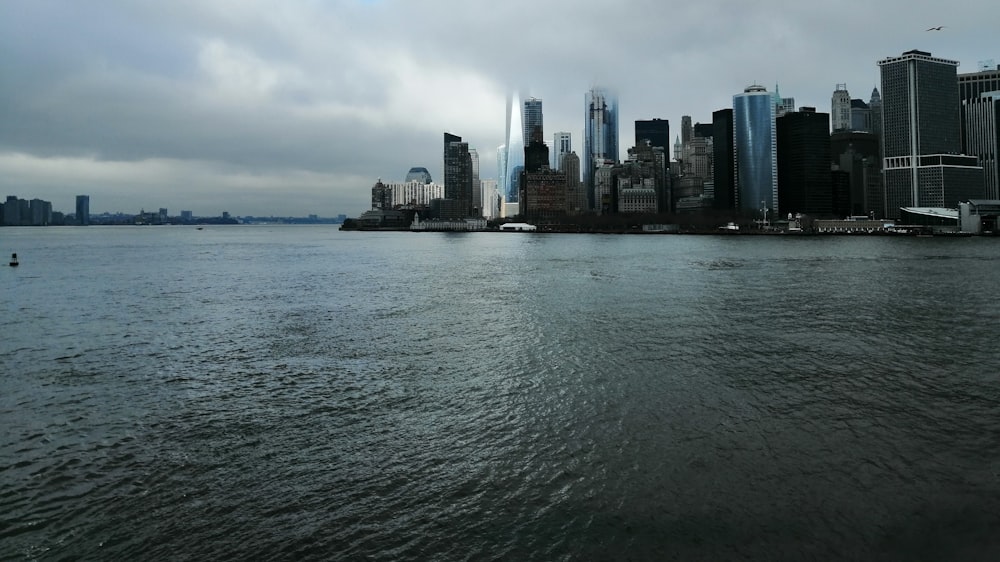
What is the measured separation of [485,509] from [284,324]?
2371cm

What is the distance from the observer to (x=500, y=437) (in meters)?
15.5

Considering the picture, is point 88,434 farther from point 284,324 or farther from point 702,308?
point 702,308

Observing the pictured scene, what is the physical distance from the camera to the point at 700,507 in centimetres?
1173

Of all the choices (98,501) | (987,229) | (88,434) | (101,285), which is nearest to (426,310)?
(88,434)

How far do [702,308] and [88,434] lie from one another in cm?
3202

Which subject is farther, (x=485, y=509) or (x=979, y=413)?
(x=979, y=413)

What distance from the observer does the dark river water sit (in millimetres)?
10852

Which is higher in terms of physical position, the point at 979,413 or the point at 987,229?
the point at 987,229

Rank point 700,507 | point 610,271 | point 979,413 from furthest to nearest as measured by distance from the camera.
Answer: point 610,271
point 979,413
point 700,507

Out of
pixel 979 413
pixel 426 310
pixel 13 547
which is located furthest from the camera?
pixel 426 310

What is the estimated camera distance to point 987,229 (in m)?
190

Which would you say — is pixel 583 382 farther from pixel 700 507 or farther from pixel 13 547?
pixel 13 547

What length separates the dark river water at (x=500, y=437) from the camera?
10.9m

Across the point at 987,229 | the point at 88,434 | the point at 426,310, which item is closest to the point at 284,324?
the point at 426,310
